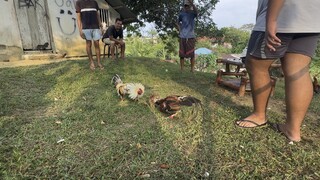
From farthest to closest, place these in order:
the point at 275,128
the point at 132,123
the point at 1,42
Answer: the point at 1,42, the point at 132,123, the point at 275,128

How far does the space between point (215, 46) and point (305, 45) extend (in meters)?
33.5

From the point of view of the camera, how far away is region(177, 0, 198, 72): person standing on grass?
6590 mm

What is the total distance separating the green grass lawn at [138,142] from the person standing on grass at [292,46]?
351 mm

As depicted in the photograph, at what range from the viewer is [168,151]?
2221mm

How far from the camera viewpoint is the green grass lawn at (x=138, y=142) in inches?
77.2

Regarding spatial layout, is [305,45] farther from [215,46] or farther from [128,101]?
[215,46]

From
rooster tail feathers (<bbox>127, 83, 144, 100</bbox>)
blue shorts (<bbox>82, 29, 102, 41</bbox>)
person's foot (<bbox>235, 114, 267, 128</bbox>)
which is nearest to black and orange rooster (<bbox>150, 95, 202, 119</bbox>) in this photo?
rooster tail feathers (<bbox>127, 83, 144, 100</bbox>)

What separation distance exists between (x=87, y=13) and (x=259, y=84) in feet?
14.0

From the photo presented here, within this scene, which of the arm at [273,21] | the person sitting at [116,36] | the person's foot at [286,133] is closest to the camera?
the arm at [273,21]

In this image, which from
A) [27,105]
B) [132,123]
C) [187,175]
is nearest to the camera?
[187,175]

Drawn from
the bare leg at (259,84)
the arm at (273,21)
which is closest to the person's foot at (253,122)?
the bare leg at (259,84)

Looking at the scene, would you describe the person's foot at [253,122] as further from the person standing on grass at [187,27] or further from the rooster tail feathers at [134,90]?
the person standing on grass at [187,27]

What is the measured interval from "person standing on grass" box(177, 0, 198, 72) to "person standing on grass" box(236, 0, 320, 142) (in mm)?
4350

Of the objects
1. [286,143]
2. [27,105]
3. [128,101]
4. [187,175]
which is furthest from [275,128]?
[27,105]
